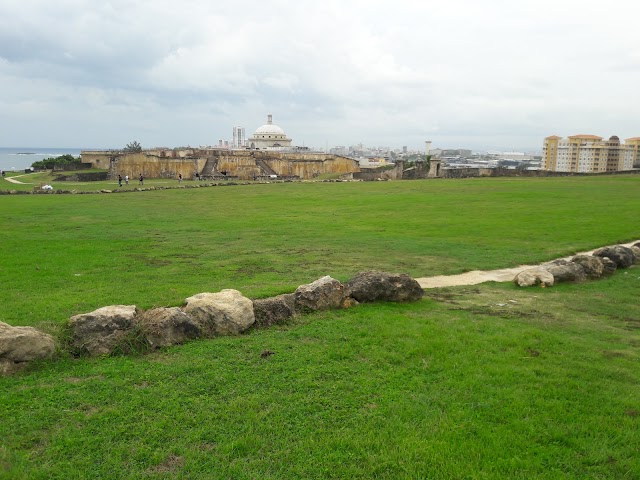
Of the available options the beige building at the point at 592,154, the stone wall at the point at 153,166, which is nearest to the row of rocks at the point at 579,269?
the stone wall at the point at 153,166

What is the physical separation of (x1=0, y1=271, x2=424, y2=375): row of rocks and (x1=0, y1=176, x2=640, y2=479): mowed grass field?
0.24 metres

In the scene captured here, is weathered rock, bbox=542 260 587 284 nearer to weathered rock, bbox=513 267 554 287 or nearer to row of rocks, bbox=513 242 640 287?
row of rocks, bbox=513 242 640 287

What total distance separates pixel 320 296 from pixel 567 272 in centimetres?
600

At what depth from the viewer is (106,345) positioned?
22.2 ft

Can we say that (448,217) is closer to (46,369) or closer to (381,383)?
(381,383)

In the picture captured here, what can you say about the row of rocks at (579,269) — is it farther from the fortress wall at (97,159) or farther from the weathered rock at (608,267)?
the fortress wall at (97,159)

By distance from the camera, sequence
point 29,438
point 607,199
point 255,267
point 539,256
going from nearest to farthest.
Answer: point 29,438
point 255,267
point 539,256
point 607,199

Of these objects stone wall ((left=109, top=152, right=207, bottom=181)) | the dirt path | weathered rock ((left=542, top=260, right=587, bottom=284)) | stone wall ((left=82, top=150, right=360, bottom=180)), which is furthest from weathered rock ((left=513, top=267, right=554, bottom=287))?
stone wall ((left=109, top=152, right=207, bottom=181))

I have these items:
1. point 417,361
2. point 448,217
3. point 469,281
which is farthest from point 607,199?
point 417,361

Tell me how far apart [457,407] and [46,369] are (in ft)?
16.3

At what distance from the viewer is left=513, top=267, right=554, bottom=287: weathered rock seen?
10.8m

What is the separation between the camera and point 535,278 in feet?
35.4

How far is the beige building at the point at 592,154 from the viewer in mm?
99625

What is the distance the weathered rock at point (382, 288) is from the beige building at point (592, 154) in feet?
311
